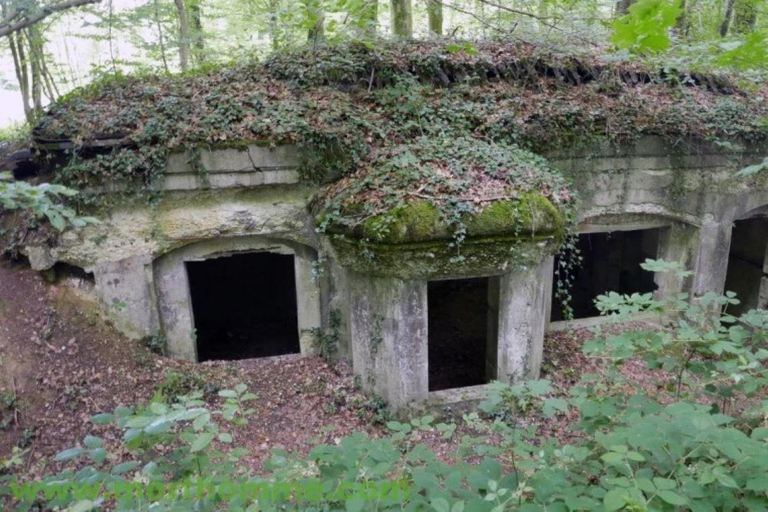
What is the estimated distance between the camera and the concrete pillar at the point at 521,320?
562 centimetres

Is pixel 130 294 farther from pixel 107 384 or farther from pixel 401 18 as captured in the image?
pixel 401 18

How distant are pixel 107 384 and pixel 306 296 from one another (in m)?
2.47

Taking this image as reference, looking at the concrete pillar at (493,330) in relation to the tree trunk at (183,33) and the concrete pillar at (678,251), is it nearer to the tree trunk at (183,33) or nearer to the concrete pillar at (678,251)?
the concrete pillar at (678,251)

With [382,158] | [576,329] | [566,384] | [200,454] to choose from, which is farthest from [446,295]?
[200,454]

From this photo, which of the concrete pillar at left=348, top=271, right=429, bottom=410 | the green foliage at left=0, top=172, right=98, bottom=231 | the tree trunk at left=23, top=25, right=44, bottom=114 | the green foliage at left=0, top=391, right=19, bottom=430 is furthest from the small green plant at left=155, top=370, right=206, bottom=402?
the tree trunk at left=23, top=25, right=44, bottom=114

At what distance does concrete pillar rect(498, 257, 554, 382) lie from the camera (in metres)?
5.62

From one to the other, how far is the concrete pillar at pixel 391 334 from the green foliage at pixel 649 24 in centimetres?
298

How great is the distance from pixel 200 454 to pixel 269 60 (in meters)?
6.08

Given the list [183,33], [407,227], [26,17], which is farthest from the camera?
[183,33]

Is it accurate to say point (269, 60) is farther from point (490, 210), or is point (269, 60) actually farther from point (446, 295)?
point (446, 295)

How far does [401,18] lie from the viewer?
28.5ft

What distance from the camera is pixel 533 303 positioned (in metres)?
5.72

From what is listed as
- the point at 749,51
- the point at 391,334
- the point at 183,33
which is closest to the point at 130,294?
the point at 391,334

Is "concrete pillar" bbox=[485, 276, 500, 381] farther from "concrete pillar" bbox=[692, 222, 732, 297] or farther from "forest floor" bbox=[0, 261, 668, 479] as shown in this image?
"concrete pillar" bbox=[692, 222, 732, 297]
